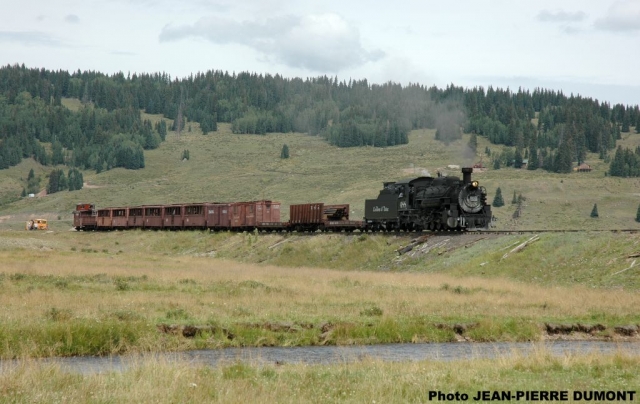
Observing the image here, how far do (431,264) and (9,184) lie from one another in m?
170

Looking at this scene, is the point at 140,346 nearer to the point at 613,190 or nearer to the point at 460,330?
the point at 460,330

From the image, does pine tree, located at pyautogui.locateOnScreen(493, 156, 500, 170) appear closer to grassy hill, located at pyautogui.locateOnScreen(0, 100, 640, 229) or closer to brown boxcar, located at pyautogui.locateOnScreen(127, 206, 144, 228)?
grassy hill, located at pyautogui.locateOnScreen(0, 100, 640, 229)

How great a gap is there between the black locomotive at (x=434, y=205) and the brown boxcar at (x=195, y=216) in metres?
26.9

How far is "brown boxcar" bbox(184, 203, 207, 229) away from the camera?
254ft

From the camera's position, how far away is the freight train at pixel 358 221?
4922 cm

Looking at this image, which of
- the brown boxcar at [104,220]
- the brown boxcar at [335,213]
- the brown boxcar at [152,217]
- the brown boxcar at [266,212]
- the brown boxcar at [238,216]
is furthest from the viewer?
the brown boxcar at [104,220]

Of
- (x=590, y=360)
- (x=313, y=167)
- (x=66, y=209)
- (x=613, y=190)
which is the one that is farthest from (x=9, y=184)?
(x=590, y=360)

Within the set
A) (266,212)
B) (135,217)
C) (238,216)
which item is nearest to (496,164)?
(135,217)

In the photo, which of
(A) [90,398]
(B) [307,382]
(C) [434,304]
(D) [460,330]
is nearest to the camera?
(A) [90,398]

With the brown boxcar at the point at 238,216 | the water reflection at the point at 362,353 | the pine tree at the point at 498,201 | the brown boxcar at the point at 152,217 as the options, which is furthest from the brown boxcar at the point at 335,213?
the pine tree at the point at 498,201

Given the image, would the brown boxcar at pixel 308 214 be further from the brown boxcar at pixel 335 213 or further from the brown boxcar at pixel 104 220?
the brown boxcar at pixel 104 220

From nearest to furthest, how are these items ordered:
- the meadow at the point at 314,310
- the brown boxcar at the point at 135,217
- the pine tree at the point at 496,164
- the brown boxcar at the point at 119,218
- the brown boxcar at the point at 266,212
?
the meadow at the point at 314,310 < the brown boxcar at the point at 266,212 < the brown boxcar at the point at 135,217 < the brown boxcar at the point at 119,218 < the pine tree at the point at 496,164

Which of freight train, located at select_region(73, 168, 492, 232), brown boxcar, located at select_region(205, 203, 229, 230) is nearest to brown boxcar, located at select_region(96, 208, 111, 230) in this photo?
freight train, located at select_region(73, 168, 492, 232)

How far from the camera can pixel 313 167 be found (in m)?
182
